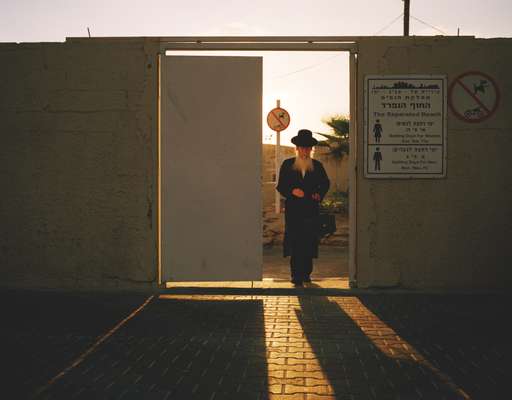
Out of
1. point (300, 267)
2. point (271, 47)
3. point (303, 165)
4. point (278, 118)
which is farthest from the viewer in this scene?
point (278, 118)

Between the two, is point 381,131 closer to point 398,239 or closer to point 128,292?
point 398,239

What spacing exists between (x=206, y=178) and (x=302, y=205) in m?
1.32

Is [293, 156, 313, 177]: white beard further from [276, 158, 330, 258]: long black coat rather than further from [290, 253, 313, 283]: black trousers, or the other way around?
[290, 253, 313, 283]: black trousers

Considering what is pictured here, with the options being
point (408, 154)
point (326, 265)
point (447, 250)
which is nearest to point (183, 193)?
point (408, 154)

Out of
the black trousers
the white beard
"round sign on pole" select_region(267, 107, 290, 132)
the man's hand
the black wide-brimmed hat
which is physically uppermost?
"round sign on pole" select_region(267, 107, 290, 132)

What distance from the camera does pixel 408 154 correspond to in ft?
25.0

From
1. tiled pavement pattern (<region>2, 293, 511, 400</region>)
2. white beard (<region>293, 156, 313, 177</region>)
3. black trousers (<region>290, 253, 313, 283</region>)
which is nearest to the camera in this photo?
tiled pavement pattern (<region>2, 293, 511, 400</region>)

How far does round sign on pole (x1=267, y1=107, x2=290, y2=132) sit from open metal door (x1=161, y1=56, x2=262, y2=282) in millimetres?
9097

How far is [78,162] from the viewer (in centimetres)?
772

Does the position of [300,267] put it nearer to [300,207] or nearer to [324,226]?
[324,226]

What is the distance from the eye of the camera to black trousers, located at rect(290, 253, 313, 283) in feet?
26.4

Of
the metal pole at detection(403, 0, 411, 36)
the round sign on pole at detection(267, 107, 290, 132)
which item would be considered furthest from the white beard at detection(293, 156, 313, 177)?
the metal pole at detection(403, 0, 411, 36)

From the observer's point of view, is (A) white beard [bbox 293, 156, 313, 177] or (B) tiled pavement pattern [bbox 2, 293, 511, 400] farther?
(A) white beard [bbox 293, 156, 313, 177]

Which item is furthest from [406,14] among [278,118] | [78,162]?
[78,162]
